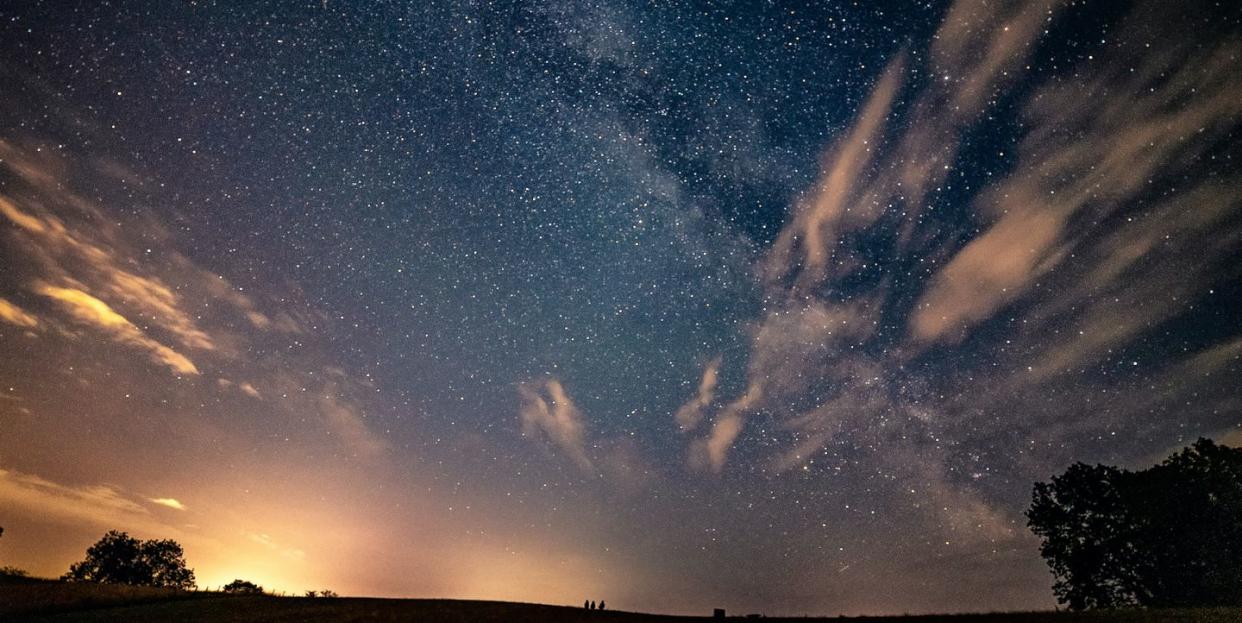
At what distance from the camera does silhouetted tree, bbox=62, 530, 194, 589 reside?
88125 mm

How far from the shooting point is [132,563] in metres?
90.1

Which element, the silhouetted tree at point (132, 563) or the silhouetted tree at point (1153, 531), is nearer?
the silhouetted tree at point (1153, 531)

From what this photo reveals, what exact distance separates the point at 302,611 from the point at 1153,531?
179ft

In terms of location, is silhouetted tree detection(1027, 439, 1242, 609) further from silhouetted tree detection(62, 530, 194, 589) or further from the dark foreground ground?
silhouetted tree detection(62, 530, 194, 589)

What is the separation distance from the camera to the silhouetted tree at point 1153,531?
3653cm

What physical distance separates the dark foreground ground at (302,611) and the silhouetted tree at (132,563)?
60618mm

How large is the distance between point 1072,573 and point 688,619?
32763 mm

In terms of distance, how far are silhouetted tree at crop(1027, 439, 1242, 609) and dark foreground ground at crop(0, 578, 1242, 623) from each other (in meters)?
19.1

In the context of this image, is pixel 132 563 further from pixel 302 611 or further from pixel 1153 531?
pixel 1153 531

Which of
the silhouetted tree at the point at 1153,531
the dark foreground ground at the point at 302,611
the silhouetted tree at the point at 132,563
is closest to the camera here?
the dark foreground ground at the point at 302,611

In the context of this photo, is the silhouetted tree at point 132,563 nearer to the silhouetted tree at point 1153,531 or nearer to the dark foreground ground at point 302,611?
the dark foreground ground at point 302,611

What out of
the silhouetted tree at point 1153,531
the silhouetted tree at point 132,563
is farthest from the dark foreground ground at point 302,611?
the silhouetted tree at point 132,563

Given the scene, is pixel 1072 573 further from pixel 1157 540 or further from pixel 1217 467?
pixel 1217 467

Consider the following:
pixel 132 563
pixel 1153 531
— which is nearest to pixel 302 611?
pixel 1153 531
